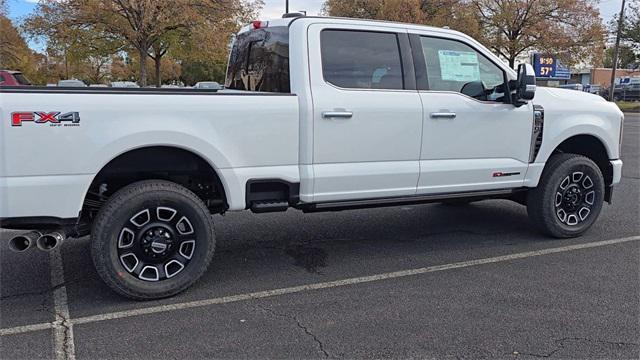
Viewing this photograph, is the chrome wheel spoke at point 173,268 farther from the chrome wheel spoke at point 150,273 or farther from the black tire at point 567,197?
the black tire at point 567,197

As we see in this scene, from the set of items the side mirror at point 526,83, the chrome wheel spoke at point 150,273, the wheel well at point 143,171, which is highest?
the side mirror at point 526,83

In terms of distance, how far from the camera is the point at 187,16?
66.4 ft

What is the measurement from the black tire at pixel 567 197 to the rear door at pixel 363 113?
62.6 inches

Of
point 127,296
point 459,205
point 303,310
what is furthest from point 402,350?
point 459,205

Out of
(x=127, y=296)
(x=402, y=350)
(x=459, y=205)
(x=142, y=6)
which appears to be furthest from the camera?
(x=142, y=6)

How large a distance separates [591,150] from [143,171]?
15.1ft

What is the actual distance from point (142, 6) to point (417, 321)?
18.6m

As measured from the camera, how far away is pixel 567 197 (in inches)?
221

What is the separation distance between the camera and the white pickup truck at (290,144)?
11.7 feet

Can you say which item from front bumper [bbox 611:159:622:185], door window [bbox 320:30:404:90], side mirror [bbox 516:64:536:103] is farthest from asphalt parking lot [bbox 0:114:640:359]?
door window [bbox 320:30:404:90]

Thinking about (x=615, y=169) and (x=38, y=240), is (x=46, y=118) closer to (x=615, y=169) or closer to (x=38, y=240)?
(x=38, y=240)

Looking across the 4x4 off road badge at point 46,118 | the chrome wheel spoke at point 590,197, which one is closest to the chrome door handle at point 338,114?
the 4x4 off road badge at point 46,118

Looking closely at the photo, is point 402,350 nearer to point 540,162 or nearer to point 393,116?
point 393,116

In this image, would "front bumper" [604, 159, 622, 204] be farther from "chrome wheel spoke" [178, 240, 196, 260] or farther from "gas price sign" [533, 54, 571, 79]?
"gas price sign" [533, 54, 571, 79]
